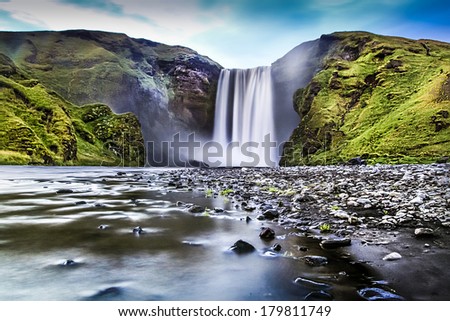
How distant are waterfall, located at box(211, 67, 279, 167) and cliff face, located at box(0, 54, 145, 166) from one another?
2124 centimetres

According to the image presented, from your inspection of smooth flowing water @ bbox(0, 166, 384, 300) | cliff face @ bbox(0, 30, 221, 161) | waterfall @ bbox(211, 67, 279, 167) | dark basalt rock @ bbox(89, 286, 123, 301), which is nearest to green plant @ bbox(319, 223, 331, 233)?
smooth flowing water @ bbox(0, 166, 384, 300)

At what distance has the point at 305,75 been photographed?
277 feet

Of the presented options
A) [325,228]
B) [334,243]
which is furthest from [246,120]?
[334,243]

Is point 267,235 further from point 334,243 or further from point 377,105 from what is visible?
point 377,105

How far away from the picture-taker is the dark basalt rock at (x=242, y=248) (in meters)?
4.51

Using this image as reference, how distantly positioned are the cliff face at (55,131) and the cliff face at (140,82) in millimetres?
20605

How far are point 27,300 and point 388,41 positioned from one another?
78.1 m

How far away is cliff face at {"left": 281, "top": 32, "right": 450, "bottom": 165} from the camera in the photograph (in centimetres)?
3628

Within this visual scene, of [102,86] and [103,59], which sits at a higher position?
[103,59]

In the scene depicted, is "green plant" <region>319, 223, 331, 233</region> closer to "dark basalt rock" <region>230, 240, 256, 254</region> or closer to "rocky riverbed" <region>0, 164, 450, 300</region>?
"rocky riverbed" <region>0, 164, 450, 300</region>

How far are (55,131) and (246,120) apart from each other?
39557 mm
